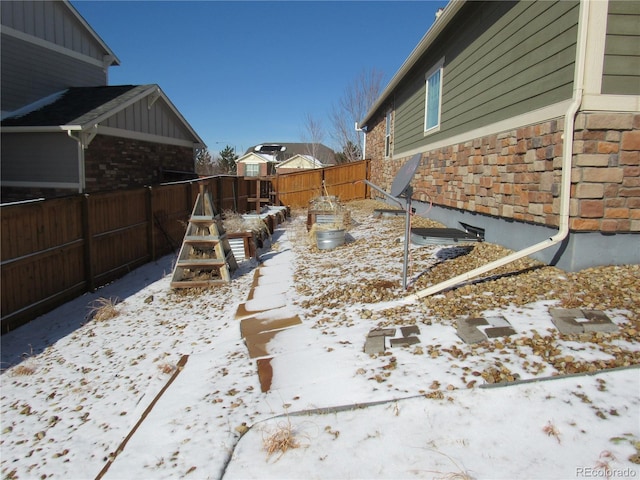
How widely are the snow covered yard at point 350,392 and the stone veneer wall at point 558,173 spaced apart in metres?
0.63

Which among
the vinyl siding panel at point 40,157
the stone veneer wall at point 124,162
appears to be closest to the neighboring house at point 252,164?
the stone veneer wall at point 124,162

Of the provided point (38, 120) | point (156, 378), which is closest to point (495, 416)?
point (156, 378)

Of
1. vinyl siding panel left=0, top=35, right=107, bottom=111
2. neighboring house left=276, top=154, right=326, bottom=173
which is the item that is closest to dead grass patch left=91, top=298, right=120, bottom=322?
vinyl siding panel left=0, top=35, right=107, bottom=111

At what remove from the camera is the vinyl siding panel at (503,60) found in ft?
16.2

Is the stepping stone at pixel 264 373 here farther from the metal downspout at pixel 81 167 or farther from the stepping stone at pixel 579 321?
the metal downspout at pixel 81 167

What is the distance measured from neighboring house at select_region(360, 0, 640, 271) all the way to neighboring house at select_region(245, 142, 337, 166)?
31.5 m

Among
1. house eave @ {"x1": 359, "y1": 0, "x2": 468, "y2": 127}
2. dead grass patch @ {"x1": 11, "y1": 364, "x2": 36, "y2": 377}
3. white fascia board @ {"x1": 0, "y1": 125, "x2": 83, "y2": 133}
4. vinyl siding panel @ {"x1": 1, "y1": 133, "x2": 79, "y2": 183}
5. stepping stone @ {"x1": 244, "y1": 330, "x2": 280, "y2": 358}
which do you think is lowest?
dead grass patch @ {"x1": 11, "y1": 364, "x2": 36, "y2": 377}

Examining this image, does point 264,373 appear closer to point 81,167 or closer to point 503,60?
point 503,60

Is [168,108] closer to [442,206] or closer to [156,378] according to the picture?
[442,206]

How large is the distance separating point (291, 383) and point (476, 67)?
6.51 metres

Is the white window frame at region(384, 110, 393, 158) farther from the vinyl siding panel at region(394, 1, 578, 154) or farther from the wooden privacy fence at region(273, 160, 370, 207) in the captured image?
the vinyl siding panel at region(394, 1, 578, 154)

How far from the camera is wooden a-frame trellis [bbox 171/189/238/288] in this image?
7.08 m

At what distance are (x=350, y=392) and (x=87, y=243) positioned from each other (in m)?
5.79

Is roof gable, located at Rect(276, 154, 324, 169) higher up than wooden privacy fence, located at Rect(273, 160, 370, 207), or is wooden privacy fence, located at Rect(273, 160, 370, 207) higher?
roof gable, located at Rect(276, 154, 324, 169)
